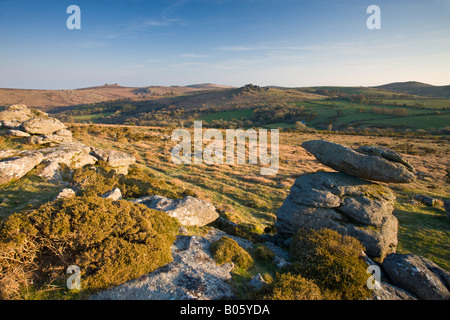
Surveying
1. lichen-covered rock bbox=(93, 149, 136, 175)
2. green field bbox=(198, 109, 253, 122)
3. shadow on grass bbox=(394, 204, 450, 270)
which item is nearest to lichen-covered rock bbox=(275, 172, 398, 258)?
shadow on grass bbox=(394, 204, 450, 270)

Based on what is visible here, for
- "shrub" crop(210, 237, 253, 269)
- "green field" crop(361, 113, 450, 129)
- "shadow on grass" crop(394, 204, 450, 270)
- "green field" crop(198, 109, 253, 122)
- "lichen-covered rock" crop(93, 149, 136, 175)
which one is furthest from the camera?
"green field" crop(198, 109, 253, 122)

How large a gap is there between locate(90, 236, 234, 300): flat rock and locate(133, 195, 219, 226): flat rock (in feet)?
9.63

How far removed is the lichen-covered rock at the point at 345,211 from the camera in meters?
10.8

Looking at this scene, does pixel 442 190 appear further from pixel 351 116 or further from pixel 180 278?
pixel 351 116

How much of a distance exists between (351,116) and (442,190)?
95.0 m

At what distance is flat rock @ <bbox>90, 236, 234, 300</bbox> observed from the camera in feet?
19.3

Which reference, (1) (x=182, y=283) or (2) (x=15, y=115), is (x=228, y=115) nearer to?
(2) (x=15, y=115)

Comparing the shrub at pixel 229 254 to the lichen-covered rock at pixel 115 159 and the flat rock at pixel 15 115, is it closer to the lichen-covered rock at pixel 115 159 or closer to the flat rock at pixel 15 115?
the lichen-covered rock at pixel 115 159

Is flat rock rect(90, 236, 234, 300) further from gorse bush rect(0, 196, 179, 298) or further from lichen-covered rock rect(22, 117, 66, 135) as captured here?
lichen-covered rock rect(22, 117, 66, 135)

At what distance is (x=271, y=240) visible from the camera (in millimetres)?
12531

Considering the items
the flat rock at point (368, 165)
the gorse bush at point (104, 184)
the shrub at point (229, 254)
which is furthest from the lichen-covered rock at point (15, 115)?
the flat rock at point (368, 165)

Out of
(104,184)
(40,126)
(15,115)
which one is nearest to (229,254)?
(104,184)

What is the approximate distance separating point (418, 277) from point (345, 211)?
4.01 m
